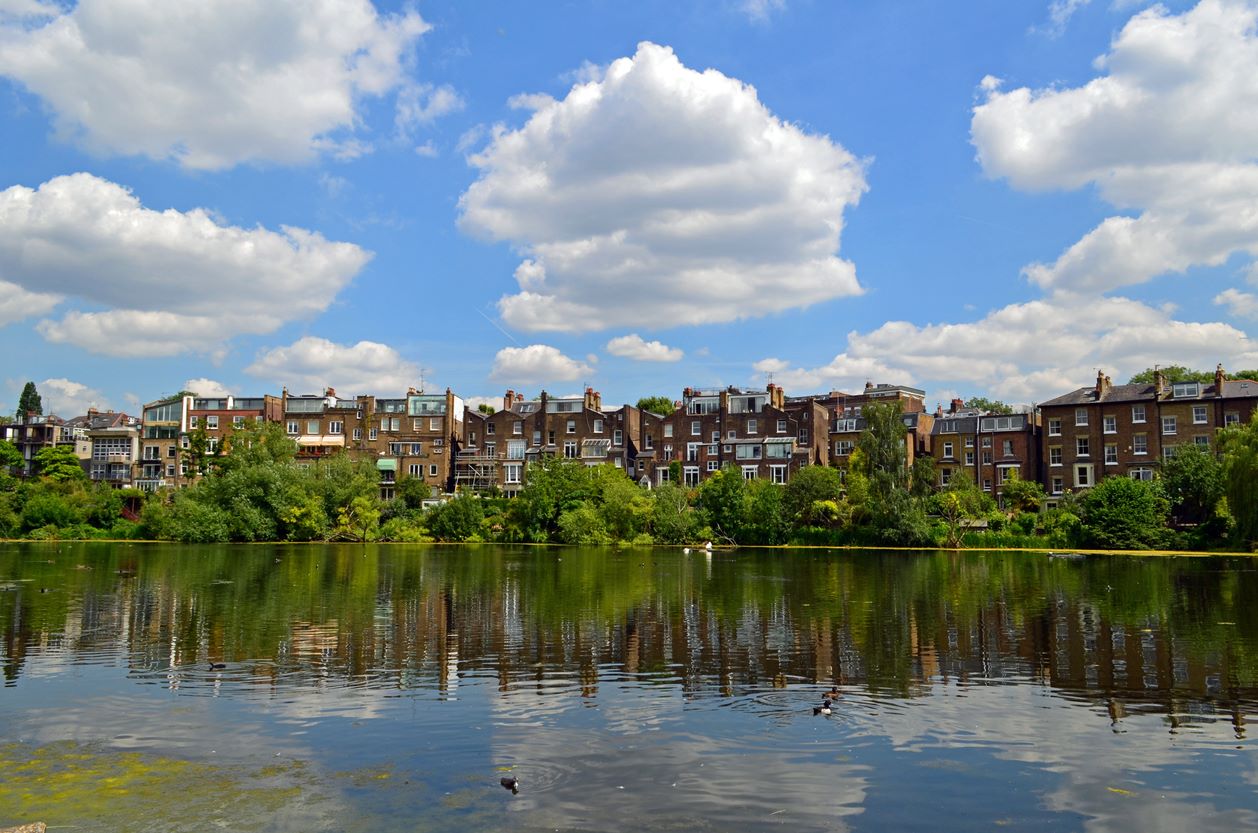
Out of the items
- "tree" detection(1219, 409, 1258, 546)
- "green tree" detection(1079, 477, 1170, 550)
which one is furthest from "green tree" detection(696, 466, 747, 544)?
"tree" detection(1219, 409, 1258, 546)

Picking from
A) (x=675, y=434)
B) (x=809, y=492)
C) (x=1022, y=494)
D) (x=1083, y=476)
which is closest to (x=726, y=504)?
(x=809, y=492)

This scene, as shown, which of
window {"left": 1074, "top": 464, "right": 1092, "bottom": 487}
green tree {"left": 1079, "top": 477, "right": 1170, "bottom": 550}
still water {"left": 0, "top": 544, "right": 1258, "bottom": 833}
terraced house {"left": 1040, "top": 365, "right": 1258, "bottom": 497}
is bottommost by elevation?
still water {"left": 0, "top": 544, "right": 1258, "bottom": 833}

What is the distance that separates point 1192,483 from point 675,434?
5670 cm

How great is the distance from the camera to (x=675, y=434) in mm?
118250

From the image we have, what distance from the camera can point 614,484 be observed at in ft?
326

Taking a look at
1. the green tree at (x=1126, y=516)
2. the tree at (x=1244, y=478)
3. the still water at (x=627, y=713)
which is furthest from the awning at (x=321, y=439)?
the tree at (x=1244, y=478)

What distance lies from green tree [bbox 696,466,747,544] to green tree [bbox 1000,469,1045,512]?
26685 mm

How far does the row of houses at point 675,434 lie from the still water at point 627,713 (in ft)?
205

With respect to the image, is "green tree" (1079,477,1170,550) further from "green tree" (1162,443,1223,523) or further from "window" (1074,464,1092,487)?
"window" (1074,464,1092,487)

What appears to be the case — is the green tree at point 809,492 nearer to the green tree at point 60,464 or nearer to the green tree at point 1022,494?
the green tree at point 1022,494

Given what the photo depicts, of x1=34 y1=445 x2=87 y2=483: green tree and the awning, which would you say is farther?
the awning

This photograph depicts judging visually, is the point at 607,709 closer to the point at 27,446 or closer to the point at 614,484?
the point at 614,484

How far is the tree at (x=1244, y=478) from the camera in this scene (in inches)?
2426

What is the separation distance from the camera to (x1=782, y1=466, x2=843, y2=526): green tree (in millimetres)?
93062
